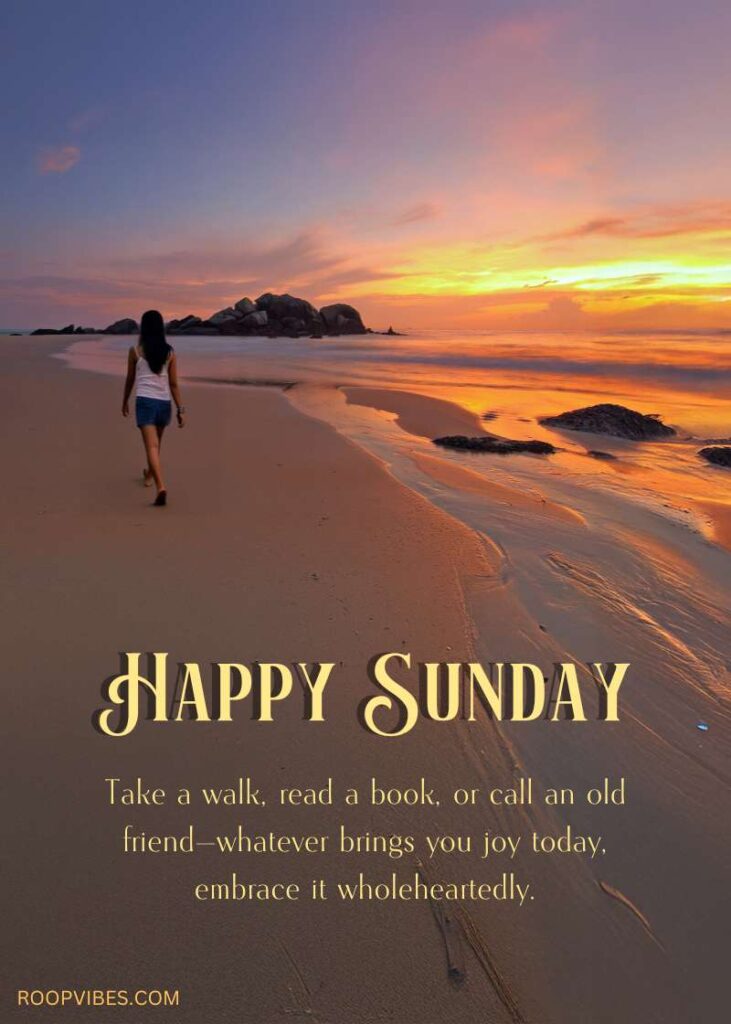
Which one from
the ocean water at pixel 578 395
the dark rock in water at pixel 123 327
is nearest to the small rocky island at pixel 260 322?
the dark rock in water at pixel 123 327

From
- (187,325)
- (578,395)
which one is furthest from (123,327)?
(578,395)

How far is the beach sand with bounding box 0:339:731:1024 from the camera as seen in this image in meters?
1.74

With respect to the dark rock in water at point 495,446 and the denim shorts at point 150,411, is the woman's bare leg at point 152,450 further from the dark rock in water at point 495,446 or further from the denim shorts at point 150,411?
the dark rock in water at point 495,446

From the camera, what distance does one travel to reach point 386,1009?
1.67 m

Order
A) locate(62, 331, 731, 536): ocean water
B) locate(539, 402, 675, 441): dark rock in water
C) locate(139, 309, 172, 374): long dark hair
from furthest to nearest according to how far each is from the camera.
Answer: locate(539, 402, 675, 441): dark rock in water, locate(62, 331, 731, 536): ocean water, locate(139, 309, 172, 374): long dark hair

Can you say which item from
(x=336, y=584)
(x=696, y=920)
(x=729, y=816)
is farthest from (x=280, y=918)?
(x=336, y=584)

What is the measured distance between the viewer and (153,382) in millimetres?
5871

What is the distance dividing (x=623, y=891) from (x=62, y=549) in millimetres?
4030

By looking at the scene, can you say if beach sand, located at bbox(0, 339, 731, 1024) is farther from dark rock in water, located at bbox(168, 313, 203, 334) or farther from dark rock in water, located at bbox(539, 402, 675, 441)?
dark rock in water, located at bbox(168, 313, 203, 334)

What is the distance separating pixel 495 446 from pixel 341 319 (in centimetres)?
8344

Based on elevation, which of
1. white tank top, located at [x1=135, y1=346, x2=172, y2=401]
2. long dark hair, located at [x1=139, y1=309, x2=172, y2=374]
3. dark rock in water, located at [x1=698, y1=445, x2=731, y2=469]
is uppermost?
long dark hair, located at [x1=139, y1=309, x2=172, y2=374]

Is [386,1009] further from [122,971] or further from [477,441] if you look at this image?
[477,441]

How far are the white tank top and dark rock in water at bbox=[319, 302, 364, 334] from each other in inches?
3244

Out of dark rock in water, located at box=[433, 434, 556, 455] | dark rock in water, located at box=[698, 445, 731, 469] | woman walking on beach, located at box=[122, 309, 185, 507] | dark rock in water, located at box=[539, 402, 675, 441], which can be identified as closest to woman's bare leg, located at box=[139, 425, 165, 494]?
woman walking on beach, located at box=[122, 309, 185, 507]
